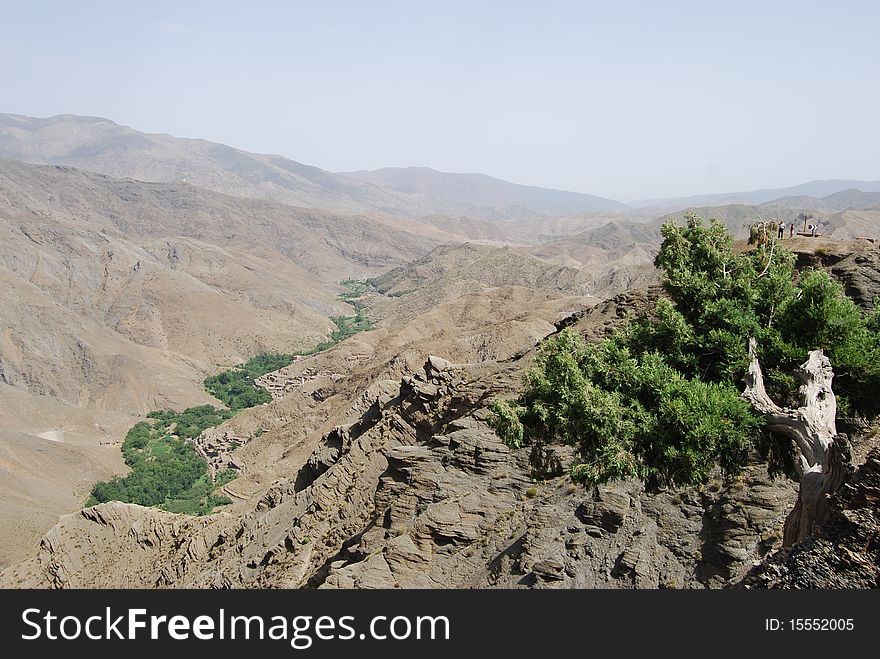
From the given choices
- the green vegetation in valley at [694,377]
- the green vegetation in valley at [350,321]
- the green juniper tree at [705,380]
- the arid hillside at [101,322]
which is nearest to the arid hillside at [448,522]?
the green juniper tree at [705,380]

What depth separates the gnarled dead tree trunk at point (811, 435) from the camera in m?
8.35

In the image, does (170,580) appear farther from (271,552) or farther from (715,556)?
(715,556)

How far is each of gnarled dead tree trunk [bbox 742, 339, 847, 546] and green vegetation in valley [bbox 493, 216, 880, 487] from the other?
319 millimetres

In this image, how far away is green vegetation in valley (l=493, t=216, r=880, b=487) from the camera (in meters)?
9.98

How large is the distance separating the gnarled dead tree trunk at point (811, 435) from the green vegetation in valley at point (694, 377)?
32cm

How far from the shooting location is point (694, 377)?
1092 cm

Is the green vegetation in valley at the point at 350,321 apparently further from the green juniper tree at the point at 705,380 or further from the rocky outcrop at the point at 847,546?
the rocky outcrop at the point at 847,546

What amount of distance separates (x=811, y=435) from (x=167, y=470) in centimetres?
4799

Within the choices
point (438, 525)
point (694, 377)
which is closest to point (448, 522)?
point (438, 525)

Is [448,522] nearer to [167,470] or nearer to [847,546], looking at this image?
[847,546]

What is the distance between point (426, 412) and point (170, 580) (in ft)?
34.9

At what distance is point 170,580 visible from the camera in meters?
22.1

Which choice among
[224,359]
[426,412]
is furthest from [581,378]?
[224,359]

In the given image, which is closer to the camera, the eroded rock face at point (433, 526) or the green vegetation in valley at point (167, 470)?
the eroded rock face at point (433, 526)
